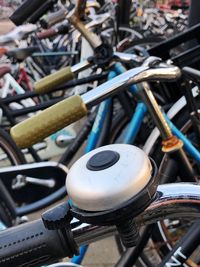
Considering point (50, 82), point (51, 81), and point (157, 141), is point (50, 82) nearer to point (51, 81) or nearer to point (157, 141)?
point (51, 81)

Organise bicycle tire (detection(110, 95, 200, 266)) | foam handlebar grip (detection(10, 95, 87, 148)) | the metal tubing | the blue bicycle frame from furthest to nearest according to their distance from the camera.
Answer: bicycle tire (detection(110, 95, 200, 266)) → the blue bicycle frame → the metal tubing → foam handlebar grip (detection(10, 95, 87, 148))

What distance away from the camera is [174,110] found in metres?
1.74

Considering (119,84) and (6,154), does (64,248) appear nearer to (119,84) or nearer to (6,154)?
(119,84)

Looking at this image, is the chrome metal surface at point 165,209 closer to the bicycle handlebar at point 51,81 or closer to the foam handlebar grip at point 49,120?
the foam handlebar grip at point 49,120

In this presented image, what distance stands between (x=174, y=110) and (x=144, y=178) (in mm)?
1224

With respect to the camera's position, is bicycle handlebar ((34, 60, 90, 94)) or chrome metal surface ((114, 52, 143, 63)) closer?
bicycle handlebar ((34, 60, 90, 94))

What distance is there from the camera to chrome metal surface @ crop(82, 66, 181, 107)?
901 mm

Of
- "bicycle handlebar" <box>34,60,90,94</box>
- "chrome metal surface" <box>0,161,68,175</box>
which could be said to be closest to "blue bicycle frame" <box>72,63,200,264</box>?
"bicycle handlebar" <box>34,60,90,94</box>

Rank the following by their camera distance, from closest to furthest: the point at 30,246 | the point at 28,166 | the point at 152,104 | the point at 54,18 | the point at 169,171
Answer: the point at 30,246
the point at 152,104
the point at 169,171
the point at 54,18
the point at 28,166

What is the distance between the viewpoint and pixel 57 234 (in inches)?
24.9

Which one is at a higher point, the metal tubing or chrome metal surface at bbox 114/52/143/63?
the metal tubing

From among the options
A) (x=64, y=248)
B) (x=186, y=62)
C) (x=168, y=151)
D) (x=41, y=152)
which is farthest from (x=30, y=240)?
(x=41, y=152)

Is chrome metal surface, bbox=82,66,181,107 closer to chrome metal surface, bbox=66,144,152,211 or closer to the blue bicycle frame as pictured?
chrome metal surface, bbox=66,144,152,211

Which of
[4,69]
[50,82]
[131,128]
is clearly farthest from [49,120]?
[4,69]
